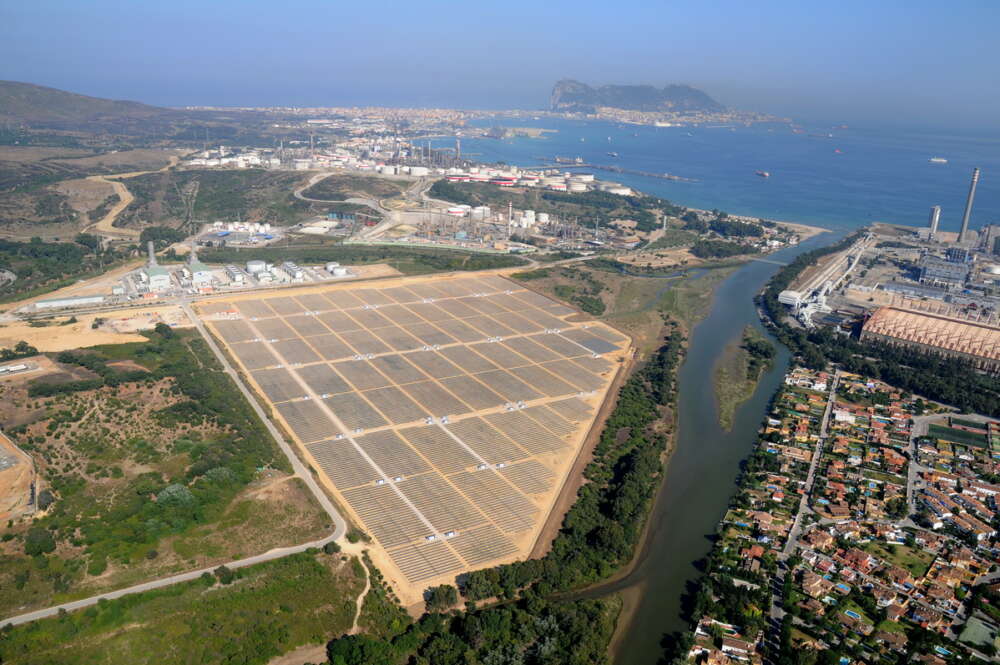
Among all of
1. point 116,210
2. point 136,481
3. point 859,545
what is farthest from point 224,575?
point 116,210

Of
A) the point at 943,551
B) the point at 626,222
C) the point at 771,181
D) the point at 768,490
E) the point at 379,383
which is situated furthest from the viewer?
the point at 771,181

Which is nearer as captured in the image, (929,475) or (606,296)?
(929,475)

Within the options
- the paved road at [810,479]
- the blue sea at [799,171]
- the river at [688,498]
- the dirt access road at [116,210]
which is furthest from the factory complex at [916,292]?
the dirt access road at [116,210]

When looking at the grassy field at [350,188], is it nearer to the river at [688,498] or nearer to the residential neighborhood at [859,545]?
the river at [688,498]

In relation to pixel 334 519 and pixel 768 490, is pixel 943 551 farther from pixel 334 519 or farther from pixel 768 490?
pixel 334 519

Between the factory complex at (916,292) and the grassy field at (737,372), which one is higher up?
the factory complex at (916,292)

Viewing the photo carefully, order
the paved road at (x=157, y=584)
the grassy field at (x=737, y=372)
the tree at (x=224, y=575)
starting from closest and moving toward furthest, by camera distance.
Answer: the paved road at (x=157, y=584), the tree at (x=224, y=575), the grassy field at (x=737, y=372)

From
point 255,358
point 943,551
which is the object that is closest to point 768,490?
point 943,551
